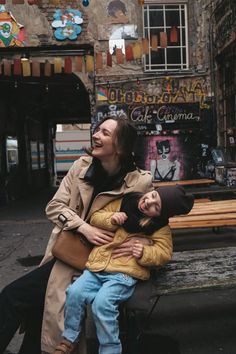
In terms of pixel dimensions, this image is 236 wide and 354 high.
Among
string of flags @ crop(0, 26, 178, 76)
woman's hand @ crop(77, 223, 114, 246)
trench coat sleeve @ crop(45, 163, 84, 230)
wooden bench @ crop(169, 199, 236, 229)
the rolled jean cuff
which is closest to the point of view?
the rolled jean cuff

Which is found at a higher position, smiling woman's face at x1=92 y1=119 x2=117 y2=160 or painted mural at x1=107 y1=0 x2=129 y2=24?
painted mural at x1=107 y1=0 x2=129 y2=24

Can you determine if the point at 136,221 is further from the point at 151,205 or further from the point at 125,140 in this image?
the point at 125,140

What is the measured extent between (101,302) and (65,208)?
750mm

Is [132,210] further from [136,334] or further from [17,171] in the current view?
[17,171]

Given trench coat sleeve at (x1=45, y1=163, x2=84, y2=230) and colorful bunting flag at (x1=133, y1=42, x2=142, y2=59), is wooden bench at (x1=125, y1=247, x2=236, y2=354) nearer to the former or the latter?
trench coat sleeve at (x1=45, y1=163, x2=84, y2=230)

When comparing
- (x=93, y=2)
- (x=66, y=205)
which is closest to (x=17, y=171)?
(x=93, y=2)

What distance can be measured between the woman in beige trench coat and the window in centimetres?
877

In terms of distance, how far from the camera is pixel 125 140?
3018 millimetres

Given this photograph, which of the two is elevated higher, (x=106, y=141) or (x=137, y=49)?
(x=137, y=49)

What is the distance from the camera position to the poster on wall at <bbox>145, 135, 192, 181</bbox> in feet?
37.4

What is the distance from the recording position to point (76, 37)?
11031 mm

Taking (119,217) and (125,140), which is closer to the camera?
(119,217)

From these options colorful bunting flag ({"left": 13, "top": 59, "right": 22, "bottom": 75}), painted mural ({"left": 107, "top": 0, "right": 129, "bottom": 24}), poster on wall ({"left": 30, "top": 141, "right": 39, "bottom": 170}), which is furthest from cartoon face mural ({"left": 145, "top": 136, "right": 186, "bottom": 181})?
poster on wall ({"left": 30, "top": 141, "right": 39, "bottom": 170})

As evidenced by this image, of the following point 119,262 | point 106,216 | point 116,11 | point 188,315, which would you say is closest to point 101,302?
point 119,262
